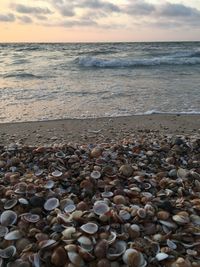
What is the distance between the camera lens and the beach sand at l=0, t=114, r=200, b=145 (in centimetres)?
512

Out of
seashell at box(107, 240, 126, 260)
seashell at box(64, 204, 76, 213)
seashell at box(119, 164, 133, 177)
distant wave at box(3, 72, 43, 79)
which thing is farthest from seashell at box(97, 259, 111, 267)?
distant wave at box(3, 72, 43, 79)

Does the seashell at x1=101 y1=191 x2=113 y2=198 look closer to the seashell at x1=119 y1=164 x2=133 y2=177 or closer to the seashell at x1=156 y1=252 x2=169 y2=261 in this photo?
the seashell at x1=119 y1=164 x2=133 y2=177

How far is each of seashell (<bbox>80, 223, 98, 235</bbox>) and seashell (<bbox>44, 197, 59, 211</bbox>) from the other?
347mm

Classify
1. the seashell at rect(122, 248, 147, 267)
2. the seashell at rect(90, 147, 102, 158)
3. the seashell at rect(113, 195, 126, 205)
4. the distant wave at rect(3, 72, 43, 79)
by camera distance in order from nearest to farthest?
1. the seashell at rect(122, 248, 147, 267)
2. the seashell at rect(113, 195, 126, 205)
3. the seashell at rect(90, 147, 102, 158)
4. the distant wave at rect(3, 72, 43, 79)

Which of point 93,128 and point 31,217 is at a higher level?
point 31,217

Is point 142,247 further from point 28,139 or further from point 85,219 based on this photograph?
point 28,139

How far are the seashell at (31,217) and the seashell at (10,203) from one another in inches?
6.8

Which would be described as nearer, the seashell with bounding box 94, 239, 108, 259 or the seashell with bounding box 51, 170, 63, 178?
the seashell with bounding box 94, 239, 108, 259

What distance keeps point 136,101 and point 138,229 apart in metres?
5.46

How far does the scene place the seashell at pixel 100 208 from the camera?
2.47 meters

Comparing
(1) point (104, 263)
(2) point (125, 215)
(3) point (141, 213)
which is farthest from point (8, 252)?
(3) point (141, 213)

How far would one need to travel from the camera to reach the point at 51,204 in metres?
2.60

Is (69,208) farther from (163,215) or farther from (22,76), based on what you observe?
(22,76)

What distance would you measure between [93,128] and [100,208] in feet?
10.3
